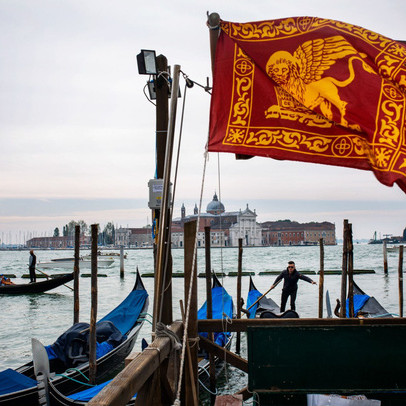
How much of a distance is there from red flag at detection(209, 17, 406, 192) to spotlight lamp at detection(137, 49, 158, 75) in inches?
26.1

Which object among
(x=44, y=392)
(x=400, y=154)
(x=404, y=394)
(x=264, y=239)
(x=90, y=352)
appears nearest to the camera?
(x=400, y=154)

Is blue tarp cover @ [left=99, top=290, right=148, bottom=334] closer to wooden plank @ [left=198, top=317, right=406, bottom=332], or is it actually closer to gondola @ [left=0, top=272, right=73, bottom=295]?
wooden plank @ [left=198, top=317, right=406, bottom=332]

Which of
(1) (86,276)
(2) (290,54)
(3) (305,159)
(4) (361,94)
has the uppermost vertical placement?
(2) (290,54)

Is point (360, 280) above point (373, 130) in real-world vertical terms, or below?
below

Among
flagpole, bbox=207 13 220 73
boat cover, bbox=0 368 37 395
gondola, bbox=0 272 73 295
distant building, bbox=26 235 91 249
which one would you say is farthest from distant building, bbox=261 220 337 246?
flagpole, bbox=207 13 220 73

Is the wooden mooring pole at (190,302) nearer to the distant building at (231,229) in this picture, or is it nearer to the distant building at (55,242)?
the distant building at (231,229)

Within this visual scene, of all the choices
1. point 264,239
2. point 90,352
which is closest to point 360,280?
point 90,352

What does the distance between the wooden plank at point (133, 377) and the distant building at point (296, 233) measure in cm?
10398

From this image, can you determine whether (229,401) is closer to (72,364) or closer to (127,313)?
(72,364)

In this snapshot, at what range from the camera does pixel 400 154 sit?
2.46 meters

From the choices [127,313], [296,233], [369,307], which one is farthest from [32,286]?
[296,233]

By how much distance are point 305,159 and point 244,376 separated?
5.60 meters

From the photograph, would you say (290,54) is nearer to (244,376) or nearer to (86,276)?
(244,376)

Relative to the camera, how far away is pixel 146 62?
3223 millimetres
